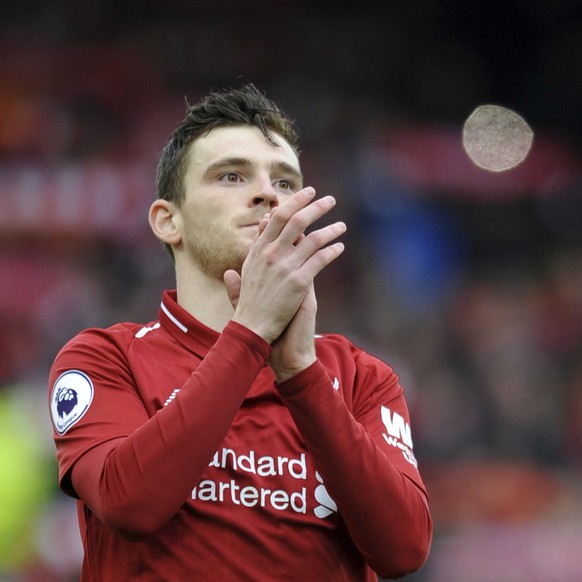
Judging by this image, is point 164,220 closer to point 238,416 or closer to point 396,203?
point 238,416

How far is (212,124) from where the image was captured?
302 cm

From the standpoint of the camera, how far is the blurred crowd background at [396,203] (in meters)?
7.73

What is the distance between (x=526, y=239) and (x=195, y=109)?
778cm

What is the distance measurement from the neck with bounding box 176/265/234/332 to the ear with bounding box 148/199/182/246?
6.0 inches

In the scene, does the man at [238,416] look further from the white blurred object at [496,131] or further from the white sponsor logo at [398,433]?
the white blurred object at [496,131]

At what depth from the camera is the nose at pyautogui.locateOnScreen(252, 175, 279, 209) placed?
2.75 metres

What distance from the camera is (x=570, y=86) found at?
11289 millimetres

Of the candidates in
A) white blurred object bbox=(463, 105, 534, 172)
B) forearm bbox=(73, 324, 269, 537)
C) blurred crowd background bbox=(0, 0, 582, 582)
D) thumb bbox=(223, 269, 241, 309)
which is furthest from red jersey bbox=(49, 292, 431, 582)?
white blurred object bbox=(463, 105, 534, 172)

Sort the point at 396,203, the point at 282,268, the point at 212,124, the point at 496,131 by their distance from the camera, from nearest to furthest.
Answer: the point at 282,268, the point at 212,124, the point at 396,203, the point at 496,131

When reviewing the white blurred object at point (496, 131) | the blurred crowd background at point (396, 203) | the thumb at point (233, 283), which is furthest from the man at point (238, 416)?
the white blurred object at point (496, 131)

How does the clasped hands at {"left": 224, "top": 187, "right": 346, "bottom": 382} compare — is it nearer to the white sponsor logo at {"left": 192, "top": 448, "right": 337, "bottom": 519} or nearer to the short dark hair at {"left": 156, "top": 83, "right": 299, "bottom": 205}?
the white sponsor logo at {"left": 192, "top": 448, "right": 337, "bottom": 519}

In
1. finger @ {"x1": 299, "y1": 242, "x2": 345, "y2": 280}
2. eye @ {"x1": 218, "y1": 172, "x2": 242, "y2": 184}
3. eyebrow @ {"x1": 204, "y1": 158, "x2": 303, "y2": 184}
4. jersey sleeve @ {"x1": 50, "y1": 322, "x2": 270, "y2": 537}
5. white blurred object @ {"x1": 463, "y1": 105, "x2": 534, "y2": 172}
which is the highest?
white blurred object @ {"x1": 463, "y1": 105, "x2": 534, "y2": 172}

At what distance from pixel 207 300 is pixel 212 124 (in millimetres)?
526

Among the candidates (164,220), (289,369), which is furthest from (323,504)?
(164,220)
